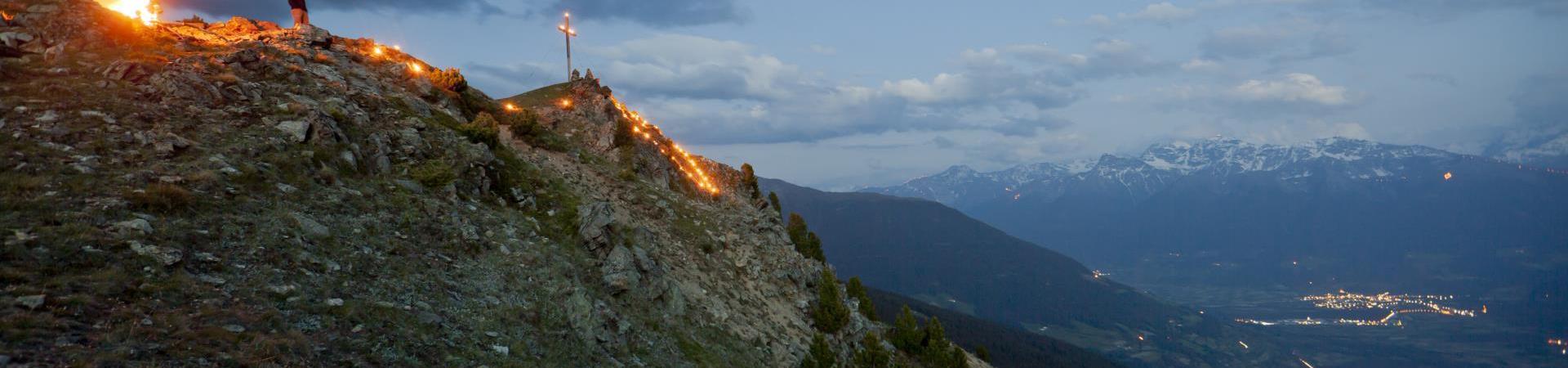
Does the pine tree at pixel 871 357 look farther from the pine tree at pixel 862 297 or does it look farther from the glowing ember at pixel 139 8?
the glowing ember at pixel 139 8

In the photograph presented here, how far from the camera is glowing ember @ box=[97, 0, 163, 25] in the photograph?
28731 mm

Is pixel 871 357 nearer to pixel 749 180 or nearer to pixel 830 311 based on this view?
pixel 830 311

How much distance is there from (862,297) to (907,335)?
4.51 m

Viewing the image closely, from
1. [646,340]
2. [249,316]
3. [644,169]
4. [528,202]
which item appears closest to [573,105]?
[644,169]

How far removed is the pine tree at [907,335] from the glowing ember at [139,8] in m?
46.3

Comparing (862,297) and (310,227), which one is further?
(862,297)

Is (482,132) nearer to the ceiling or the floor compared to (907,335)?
nearer to the ceiling

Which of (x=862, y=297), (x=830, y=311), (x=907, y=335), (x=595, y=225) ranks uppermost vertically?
(x=595, y=225)

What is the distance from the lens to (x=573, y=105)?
161 feet

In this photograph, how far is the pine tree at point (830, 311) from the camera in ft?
126

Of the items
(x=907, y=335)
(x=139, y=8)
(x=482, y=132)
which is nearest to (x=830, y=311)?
(x=907, y=335)

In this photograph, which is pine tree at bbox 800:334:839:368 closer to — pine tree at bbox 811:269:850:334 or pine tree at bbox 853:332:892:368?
pine tree at bbox 853:332:892:368

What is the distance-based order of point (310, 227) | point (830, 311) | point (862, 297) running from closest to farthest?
point (310, 227), point (830, 311), point (862, 297)

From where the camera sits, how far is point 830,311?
129ft
